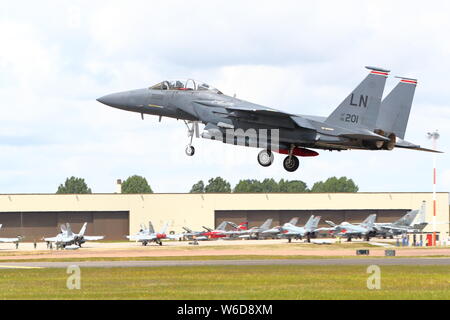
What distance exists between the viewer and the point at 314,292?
109 ft

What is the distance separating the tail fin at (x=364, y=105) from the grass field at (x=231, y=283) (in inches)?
281

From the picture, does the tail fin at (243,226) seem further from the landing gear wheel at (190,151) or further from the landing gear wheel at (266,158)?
the landing gear wheel at (190,151)

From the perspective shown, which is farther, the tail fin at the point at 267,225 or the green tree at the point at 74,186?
the green tree at the point at 74,186

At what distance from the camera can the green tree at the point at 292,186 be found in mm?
194000

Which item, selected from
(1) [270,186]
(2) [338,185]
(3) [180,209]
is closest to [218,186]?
(1) [270,186]

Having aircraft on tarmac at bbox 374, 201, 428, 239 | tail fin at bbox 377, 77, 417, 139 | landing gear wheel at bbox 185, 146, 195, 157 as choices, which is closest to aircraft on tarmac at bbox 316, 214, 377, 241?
aircraft on tarmac at bbox 374, 201, 428, 239

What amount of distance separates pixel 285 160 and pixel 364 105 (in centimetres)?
430

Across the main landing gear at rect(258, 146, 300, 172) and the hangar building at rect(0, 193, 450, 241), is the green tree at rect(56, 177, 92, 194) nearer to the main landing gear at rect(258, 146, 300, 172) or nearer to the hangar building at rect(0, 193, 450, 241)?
the hangar building at rect(0, 193, 450, 241)

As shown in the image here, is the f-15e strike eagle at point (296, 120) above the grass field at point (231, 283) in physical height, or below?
above

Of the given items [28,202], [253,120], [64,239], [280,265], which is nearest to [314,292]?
[253,120]

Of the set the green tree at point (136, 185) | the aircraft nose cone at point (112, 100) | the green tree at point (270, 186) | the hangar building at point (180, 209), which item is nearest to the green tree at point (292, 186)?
the green tree at point (270, 186)

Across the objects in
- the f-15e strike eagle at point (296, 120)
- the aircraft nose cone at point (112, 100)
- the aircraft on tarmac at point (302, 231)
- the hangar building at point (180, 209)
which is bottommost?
the aircraft on tarmac at point (302, 231)

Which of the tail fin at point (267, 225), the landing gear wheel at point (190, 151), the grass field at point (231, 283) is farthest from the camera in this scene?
the tail fin at point (267, 225)
